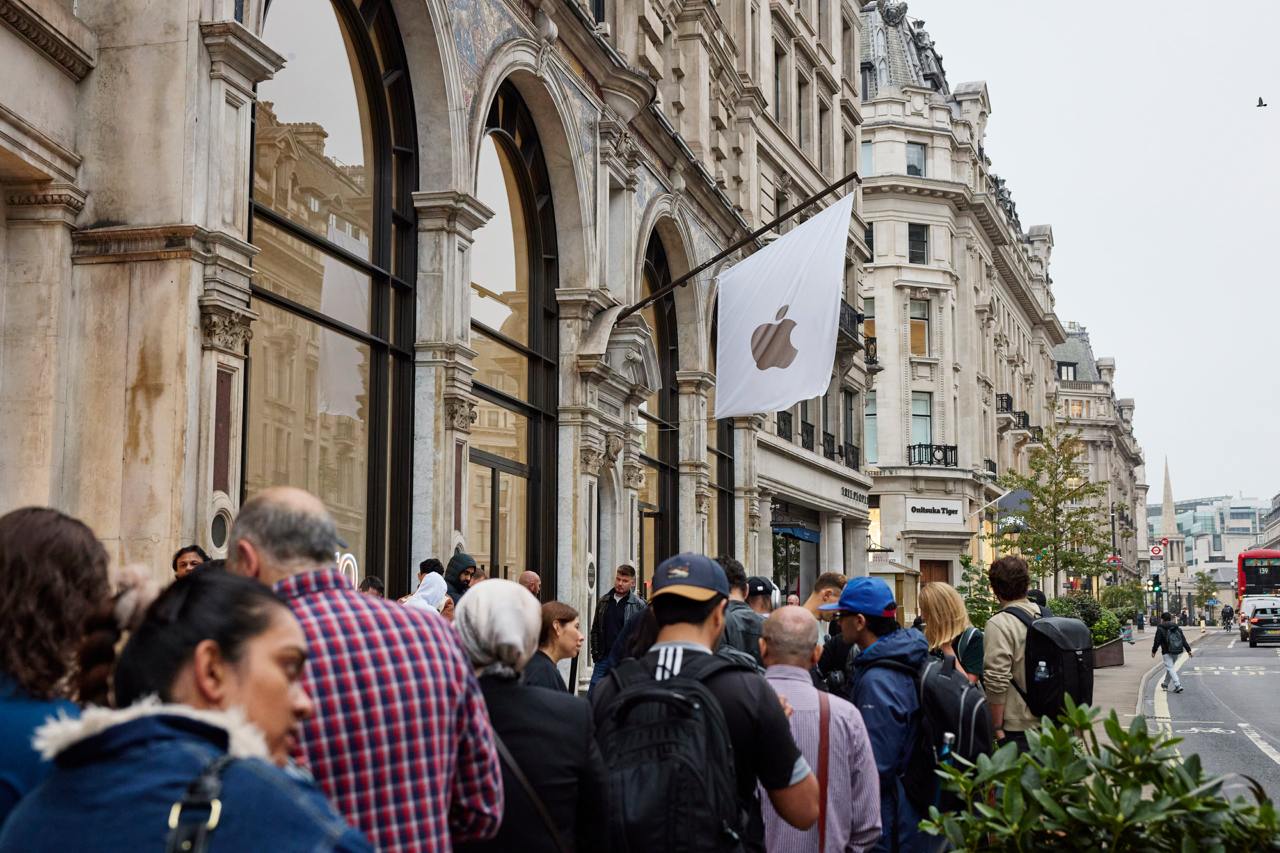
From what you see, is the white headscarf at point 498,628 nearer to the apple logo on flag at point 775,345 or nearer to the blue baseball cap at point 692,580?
the blue baseball cap at point 692,580

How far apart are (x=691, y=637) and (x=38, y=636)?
244 cm

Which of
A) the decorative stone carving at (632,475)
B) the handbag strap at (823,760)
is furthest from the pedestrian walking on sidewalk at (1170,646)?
the handbag strap at (823,760)

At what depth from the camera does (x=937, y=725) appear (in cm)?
650

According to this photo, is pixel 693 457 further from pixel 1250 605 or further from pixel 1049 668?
pixel 1250 605

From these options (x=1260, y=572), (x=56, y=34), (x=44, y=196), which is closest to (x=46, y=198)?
(x=44, y=196)

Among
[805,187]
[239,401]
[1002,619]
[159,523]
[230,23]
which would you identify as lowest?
[1002,619]

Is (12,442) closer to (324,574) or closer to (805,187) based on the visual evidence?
(324,574)

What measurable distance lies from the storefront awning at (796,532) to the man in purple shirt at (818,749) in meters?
28.5

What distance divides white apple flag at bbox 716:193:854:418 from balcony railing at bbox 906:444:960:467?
116ft

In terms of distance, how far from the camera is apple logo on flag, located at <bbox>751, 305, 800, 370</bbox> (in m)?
20.8

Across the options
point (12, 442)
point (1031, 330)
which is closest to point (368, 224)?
point (12, 442)

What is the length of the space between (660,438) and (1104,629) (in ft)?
59.7

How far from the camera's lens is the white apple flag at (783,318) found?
20.2 m

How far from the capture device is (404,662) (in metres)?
3.38
